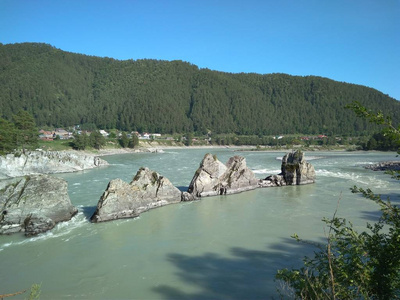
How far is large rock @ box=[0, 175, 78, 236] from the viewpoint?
15705 mm

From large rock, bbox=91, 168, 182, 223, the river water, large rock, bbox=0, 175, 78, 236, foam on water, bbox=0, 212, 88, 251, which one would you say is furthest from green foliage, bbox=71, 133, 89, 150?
foam on water, bbox=0, 212, 88, 251

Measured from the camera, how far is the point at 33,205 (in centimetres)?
1684

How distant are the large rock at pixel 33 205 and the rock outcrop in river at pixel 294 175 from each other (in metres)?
19.1

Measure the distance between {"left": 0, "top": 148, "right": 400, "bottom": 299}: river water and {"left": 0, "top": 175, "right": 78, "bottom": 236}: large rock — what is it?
777 mm

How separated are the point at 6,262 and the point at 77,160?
38.4 m

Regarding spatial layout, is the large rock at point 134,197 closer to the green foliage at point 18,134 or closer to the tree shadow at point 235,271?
the tree shadow at point 235,271

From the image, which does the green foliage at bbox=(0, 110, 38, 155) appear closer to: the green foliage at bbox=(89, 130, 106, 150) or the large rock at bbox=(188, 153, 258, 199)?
the large rock at bbox=(188, 153, 258, 199)

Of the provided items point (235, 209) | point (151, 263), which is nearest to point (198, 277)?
point (151, 263)

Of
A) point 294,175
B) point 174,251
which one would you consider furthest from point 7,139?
point 294,175

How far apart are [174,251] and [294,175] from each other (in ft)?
68.6

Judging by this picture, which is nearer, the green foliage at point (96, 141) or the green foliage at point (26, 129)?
the green foliage at point (26, 129)

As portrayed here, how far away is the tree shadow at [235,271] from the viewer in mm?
9469

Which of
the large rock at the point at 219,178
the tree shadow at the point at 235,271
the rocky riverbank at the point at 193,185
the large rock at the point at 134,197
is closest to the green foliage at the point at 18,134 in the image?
the large rock at the point at 134,197

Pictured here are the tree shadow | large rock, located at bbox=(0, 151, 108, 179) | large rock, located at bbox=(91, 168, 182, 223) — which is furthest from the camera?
large rock, located at bbox=(0, 151, 108, 179)
